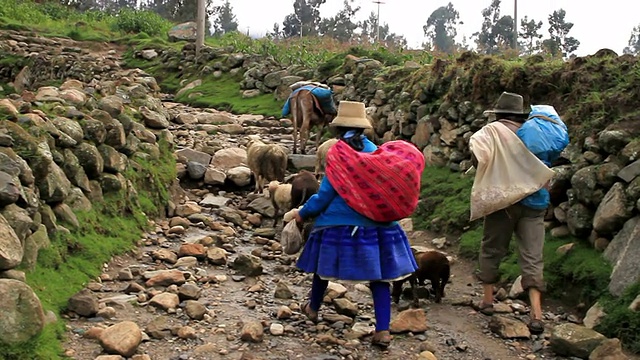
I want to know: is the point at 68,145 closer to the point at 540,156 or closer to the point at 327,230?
the point at 327,230

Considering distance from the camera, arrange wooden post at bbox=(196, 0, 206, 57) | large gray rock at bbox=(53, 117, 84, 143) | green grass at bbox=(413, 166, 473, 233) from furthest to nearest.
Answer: wooden post at bbox=(196, 0, 206, 57) → green grass at bbox=(413, 166, 473, 233) → large gray rock at bbox=(53, 117, 84, 143)

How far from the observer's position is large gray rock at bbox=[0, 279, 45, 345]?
4254 millimetres

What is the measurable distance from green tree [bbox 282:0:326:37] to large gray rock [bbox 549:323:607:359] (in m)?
50.7

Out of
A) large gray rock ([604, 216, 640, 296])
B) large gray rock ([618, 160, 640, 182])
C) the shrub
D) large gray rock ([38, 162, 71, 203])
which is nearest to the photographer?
large gray rock ([604, 216, 640, 296])

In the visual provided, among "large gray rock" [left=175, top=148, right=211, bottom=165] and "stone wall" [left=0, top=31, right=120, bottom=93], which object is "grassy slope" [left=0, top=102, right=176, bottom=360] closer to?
"large gray rock" [left=175, top=148, right=211, bottom=165]

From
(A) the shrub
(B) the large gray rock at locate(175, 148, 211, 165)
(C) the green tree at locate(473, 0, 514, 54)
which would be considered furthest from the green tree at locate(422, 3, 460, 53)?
(B) the large gray rock at locate(175, 148, 211, 165)

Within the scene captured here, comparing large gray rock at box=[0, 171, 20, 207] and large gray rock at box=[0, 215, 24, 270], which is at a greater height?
large gray rock at box=[0, 171, 20, 207]

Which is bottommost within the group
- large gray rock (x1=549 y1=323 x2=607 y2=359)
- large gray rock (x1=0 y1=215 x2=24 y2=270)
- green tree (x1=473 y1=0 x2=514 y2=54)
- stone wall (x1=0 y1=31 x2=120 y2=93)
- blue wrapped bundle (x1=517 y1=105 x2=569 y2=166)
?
large gray rock (x1=549 y1=323 x2=607 y2=359)

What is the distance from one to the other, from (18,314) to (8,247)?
0.61 meters

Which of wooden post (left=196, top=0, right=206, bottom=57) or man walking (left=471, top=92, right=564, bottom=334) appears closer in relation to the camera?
man walking (left=471, top=92, right=564, bottom=334)

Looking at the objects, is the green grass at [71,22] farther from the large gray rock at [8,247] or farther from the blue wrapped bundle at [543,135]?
the blue wrapped bundle at [543,135]

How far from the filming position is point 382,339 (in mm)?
5297

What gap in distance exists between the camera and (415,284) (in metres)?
6.49

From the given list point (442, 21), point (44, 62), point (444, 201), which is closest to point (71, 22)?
point (44, 62)
